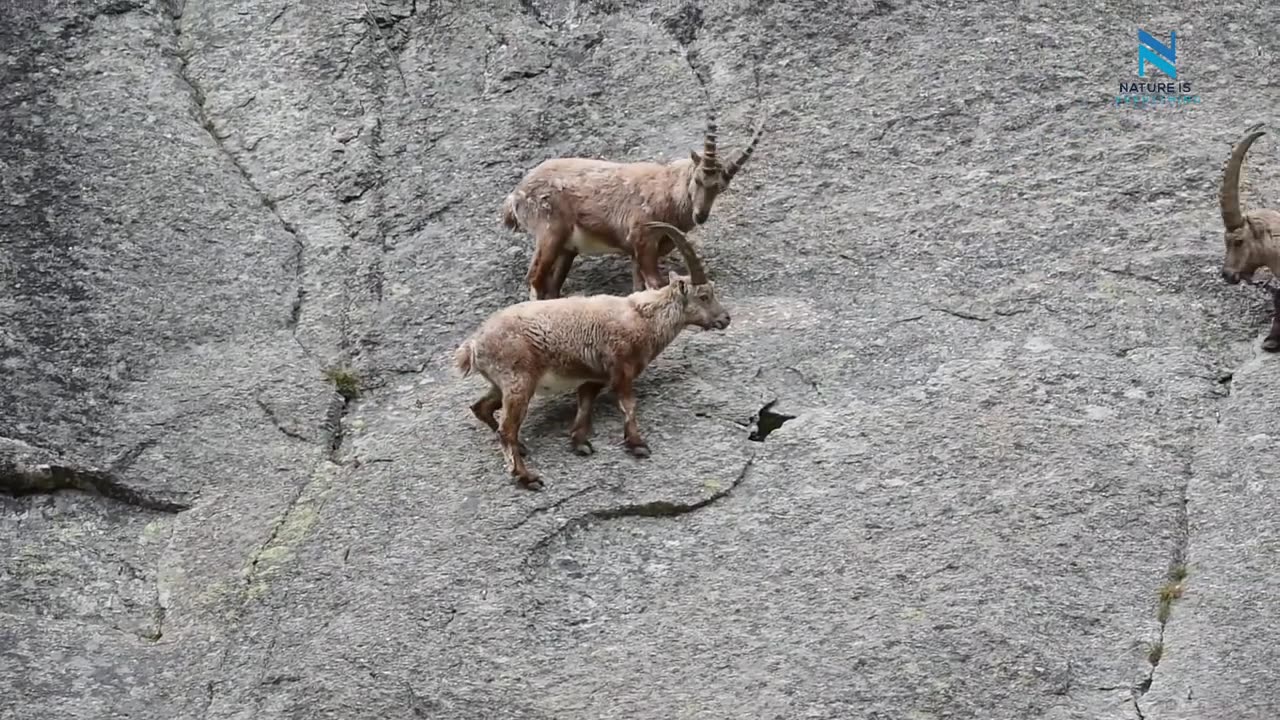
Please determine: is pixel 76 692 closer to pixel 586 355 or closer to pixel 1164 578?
pixel 586 355

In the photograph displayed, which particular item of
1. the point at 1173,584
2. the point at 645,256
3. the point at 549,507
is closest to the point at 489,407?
the point at 549,507

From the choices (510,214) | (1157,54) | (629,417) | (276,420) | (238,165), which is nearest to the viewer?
(629,417)

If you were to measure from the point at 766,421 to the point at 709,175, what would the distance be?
1.66m

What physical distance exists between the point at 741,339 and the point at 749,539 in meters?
1.66

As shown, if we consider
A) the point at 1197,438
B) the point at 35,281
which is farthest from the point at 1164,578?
the point at 35,281

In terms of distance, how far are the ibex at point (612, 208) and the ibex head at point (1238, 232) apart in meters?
2.70

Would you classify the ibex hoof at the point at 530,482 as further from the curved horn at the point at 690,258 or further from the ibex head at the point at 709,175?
the ibex head at the point at 709,175

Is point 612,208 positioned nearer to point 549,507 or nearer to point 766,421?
point 766,421

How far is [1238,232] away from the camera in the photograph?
A: 34.8 feet

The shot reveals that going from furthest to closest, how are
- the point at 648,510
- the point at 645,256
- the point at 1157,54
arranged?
the point at 1157,54
the point at 645,256
the point at 648,510

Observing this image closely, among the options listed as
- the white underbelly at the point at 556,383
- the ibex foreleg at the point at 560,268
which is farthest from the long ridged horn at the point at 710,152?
the white underbelly at the point at 556,383

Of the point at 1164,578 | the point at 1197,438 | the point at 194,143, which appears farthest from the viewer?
the point at 194,143

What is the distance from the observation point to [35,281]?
465 inches

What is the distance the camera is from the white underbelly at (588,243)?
446 inches
